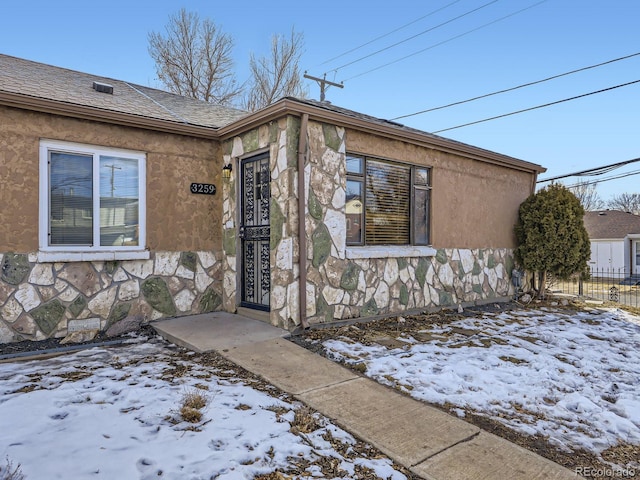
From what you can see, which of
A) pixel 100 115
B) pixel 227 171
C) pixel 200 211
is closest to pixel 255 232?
pixel 200 211

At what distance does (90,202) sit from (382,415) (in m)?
4.42

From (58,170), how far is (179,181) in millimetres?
1484

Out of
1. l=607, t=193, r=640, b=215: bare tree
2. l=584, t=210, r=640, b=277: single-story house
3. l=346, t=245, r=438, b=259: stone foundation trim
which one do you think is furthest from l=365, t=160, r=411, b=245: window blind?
l=607, t=193, r=640, b=215: bare tree

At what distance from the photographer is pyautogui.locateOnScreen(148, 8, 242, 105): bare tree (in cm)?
1520

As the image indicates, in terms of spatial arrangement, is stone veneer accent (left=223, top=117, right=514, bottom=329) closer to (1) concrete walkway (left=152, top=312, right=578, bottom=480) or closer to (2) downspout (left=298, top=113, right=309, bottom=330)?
(2) downspout (left=298, top=113, right=309, bottom=330)

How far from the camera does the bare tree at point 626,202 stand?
138ft

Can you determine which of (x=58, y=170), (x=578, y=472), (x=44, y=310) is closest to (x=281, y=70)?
(x=58, y=170)

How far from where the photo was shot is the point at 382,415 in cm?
297

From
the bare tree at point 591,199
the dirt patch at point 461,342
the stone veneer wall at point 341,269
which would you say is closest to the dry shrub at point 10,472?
the dirt patch at point 461,342

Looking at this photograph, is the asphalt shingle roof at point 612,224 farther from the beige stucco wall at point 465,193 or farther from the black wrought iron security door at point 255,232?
the black wrought iron security door at point 255,232

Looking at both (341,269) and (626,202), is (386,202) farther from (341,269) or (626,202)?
(626,202)

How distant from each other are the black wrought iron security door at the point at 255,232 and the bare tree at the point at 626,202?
160ft

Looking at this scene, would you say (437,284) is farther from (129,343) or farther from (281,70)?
(281,70)

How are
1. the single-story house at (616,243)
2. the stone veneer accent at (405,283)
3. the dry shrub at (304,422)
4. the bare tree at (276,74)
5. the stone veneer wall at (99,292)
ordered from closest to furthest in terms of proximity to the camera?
the dry shrub at (304,422) → the stone veneer wall at (99,292) → the stone veneer accent at (405,283) → the bare tree at (276,74) → the single-story house at (616,243)
